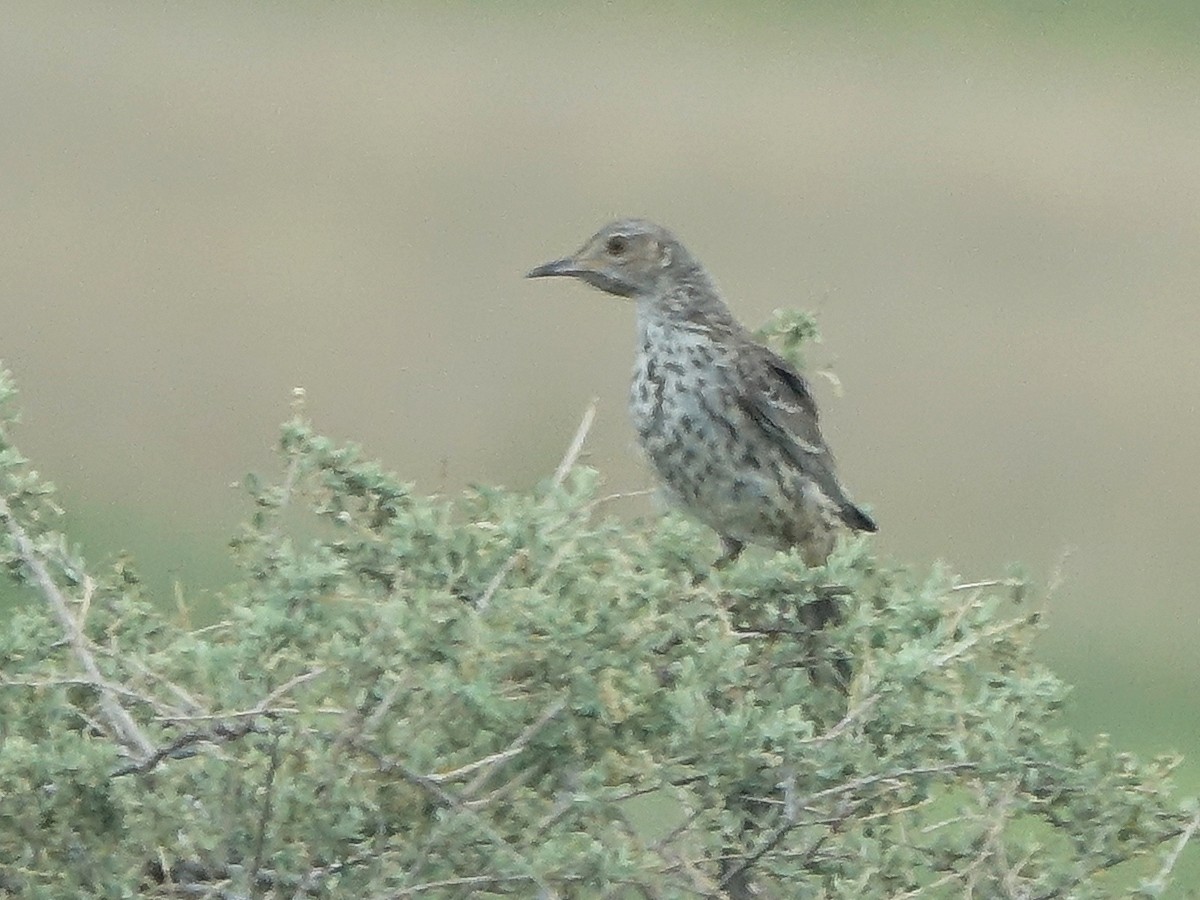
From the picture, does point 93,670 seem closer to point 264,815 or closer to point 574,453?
point 264,815

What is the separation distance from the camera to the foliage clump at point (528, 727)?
11.6 feet

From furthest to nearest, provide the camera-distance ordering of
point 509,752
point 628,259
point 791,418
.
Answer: point 628,259, point 791,418, point 509,752

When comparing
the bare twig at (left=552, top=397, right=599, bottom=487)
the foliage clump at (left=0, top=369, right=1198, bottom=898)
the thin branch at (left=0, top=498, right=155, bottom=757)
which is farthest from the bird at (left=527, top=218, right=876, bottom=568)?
the thin branch at (left=0, top=498, right=155, bottom=757)

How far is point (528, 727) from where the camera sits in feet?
11.6

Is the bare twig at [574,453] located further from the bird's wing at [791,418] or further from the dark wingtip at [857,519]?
the bird's wing at [791,418]

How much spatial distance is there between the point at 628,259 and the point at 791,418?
57 centimetres

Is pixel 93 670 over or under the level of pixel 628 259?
under

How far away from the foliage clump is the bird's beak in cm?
210

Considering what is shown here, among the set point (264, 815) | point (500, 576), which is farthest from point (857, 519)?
point (264, 815)

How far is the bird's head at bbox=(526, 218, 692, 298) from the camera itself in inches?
254

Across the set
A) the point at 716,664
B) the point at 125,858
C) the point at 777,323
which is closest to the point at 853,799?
the point at 716,664

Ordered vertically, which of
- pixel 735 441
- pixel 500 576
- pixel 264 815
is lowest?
pixel 264 815

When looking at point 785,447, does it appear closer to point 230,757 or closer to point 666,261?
point 666,261

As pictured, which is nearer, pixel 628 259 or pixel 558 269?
pixel 558 269
